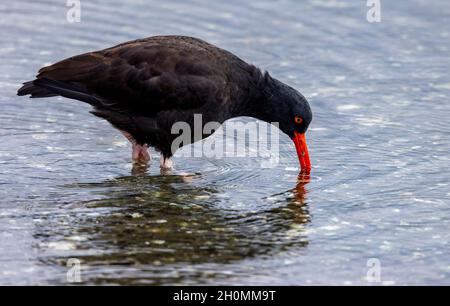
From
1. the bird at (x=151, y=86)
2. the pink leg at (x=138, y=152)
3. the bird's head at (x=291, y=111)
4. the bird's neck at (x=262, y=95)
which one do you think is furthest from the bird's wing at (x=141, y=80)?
the bird's head at (x=291, y=111)

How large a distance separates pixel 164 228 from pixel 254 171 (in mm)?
1749

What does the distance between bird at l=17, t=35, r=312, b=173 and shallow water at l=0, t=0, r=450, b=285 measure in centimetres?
46

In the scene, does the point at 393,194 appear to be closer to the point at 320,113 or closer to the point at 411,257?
the point at 411,257

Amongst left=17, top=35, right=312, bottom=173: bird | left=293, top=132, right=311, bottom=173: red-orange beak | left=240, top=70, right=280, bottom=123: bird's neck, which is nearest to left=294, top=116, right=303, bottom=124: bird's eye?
left=293, top=132, right=311, bottom=173: red-orange beak

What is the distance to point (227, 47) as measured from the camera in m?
12.5

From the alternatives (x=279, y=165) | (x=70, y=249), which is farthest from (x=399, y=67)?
(x=70, y=249)

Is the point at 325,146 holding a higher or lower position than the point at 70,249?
higher

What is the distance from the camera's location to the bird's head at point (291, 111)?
958cm

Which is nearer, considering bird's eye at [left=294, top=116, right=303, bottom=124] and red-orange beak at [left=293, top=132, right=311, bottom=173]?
red-orange beak at [left=293, top=132, right=311, bottom=173]

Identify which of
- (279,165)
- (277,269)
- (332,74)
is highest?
(332,74)

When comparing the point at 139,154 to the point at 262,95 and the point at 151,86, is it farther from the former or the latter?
the point at 262,95

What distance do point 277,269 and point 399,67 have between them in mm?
5601

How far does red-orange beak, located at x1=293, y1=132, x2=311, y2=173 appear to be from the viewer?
31.0 feet

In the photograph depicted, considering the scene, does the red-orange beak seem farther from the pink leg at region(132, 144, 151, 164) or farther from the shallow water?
the pink leg at region(132, 144, 151, 164)
